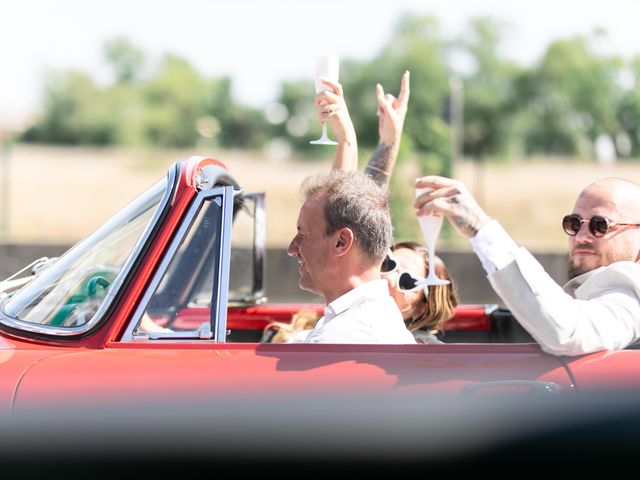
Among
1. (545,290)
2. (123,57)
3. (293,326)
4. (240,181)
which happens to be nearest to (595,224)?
(545,290)

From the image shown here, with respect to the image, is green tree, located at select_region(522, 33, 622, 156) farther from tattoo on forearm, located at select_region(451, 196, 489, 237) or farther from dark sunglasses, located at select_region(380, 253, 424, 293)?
tattoo on forearm, located at select_region(451, 196, 489, 237)

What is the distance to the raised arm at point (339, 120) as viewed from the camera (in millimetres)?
3412

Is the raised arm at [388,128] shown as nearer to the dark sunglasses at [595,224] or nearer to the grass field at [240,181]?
the dark sunglasses at [595,224]

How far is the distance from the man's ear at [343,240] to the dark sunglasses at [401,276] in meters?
0.26

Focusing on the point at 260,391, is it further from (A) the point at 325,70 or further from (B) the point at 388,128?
(B) the point at 388,128

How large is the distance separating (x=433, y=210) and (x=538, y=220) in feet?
83.5

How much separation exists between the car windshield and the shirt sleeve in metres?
1.07

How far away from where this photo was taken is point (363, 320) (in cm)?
278

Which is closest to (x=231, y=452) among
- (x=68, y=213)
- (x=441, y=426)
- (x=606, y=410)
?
(x=441, y=426)

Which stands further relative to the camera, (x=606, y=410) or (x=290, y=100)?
(x=290, y=100)

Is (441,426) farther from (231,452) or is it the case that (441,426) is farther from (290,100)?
(290,100)

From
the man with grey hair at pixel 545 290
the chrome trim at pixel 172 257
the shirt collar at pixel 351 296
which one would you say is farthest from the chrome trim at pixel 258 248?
the man with grey hair at pixel 545 290

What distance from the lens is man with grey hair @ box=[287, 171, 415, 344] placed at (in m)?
2.81

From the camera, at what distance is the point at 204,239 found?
3.55m
